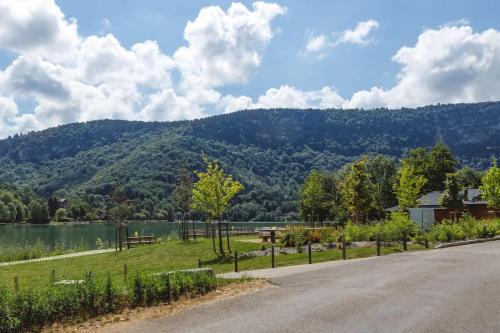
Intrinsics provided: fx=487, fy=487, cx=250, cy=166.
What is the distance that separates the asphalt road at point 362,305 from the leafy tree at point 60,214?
141783 mm

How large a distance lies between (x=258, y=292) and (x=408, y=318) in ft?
14.6

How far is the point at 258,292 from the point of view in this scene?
13.2 metres

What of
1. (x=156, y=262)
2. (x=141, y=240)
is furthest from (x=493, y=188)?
(x=141, y=240)

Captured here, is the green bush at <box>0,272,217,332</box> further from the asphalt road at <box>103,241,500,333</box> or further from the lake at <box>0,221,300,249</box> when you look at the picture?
the lake at <box>0,221,300,249</box>

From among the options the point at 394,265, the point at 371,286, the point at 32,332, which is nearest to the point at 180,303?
the point at 32,332

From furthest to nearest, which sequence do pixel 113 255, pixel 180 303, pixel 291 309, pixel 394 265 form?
1. pixel 113 255
2. pixel 394 265
3. pixel 180 303
4. pixel 291 309

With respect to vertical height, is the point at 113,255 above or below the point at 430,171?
below

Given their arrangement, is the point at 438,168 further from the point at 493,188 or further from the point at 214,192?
the point at 214,192

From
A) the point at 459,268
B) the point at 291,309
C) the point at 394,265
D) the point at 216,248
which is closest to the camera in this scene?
the point at 291,309

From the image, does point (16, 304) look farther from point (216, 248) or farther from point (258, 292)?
point (216, 248)

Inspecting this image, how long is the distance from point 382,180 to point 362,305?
68.1 m

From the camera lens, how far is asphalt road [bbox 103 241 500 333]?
952 centimetres

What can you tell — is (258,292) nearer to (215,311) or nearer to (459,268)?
(215,311)

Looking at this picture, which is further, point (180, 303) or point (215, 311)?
point (180, 303)
